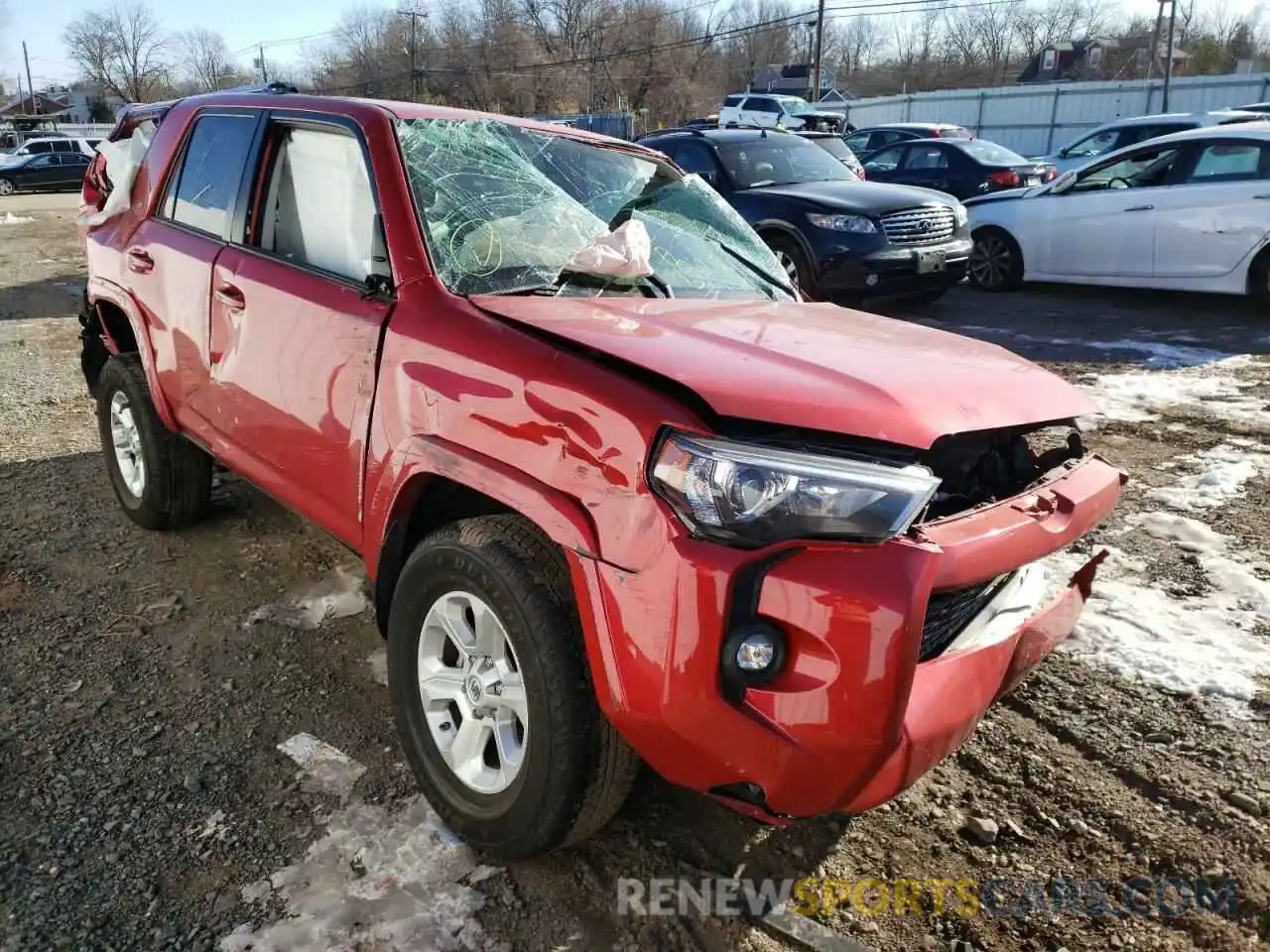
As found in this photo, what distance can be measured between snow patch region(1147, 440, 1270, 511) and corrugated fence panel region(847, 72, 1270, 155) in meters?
32.8

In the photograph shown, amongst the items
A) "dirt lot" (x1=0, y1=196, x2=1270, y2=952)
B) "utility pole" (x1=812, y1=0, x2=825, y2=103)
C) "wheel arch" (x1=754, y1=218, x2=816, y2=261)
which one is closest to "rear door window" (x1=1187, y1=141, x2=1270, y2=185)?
"wheel arch" (x1=754, y1=218, x2=816, y2=261)

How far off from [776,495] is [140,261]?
10.6ft

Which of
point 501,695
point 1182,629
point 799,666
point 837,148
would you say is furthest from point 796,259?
point 799,666

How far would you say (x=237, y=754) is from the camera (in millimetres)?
2807

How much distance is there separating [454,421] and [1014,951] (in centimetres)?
175

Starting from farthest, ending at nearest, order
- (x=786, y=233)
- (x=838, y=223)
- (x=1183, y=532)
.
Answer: (x=786, y=233), (x=838, y=223), (x=1183, y=532)

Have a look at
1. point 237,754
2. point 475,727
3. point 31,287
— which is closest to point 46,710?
point 237,754

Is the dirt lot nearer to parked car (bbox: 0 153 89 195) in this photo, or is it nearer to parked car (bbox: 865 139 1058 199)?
parked car (bbox: 865 139 1058 199)

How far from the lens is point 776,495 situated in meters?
1.84

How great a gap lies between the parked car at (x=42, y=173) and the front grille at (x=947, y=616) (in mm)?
33947

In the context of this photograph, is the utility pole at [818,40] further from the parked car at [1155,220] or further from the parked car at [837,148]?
the parked car at [1155,220]

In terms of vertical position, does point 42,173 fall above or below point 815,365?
above

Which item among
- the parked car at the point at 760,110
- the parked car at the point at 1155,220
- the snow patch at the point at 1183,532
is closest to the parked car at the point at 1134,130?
the parked car at the point at 1155,220

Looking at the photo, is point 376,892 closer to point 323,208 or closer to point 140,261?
point 323,208
